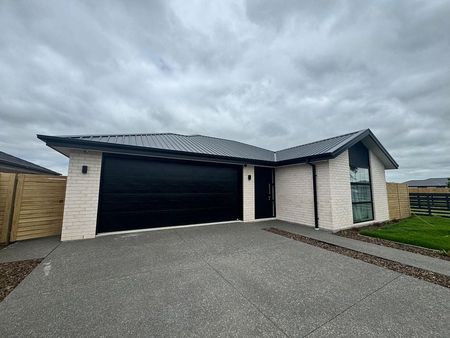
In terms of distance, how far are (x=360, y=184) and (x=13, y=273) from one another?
442 inches

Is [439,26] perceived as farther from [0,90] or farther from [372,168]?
[0,90]

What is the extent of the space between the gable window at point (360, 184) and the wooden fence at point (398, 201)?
222 centimetres

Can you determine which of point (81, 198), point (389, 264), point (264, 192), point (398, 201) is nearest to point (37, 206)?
point (81, 198)

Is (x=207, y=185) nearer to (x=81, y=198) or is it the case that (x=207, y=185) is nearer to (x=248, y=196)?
(x=248, y=196)

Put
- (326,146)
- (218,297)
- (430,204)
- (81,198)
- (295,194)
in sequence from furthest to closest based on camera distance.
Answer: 1. (430,204)
2. (295,194)
3. (326,146)
4. (81,198)
5. (218,297)

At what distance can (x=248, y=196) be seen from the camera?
26.6 ft

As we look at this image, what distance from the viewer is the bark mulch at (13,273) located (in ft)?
8.80

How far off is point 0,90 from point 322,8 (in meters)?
15.8

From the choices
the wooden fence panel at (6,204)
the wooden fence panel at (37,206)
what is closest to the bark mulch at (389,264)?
the wooden fence panel at (37,206)

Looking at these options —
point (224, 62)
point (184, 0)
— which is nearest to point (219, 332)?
point (184, 0)

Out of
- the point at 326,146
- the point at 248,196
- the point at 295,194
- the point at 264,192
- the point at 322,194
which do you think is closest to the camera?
the point at 322,194

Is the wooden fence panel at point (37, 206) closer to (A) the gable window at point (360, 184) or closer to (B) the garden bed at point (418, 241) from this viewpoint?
(B) the garden bed at point (418, 241)

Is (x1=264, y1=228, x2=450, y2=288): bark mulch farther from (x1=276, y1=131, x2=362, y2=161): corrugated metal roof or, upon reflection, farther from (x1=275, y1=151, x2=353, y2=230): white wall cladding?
(x1=276, y1=131, x2=362, y2=161): corrugated metal roof

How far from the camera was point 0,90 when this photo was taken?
9.29 m
